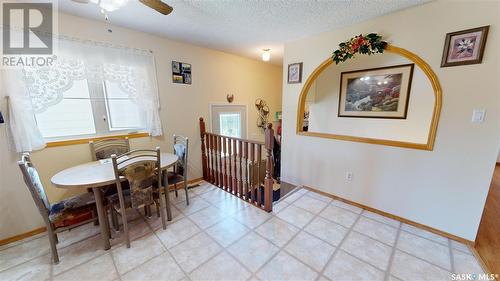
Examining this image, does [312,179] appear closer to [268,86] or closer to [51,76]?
[268,86]

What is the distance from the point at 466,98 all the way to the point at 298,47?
2.00m

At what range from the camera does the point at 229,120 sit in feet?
12.9

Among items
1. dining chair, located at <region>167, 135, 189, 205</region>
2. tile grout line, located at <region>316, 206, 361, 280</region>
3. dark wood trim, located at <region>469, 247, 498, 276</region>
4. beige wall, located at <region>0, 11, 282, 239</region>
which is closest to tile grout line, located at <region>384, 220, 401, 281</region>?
tile grout line, located at <region>316, 206, 361, 280</region>

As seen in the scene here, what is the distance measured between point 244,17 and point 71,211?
2615mm

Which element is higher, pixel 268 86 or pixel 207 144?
pixel 268 86

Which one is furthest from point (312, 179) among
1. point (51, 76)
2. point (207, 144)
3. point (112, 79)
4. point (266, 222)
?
point (51, 76)

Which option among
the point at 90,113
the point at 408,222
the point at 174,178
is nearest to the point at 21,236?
the point at 90,113

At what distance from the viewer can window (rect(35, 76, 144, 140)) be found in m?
2.06

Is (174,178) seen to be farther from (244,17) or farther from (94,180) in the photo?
(244,17)

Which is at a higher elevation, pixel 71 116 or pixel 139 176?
pixel 71 116

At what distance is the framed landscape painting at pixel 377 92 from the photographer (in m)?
2.65

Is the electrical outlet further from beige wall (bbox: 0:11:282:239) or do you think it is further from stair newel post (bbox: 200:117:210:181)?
beige wall (bbox: 0:11:282:239)

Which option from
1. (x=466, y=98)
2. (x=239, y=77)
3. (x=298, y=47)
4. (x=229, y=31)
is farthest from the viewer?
(x=239, y=77)

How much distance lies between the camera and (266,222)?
2160 mm
